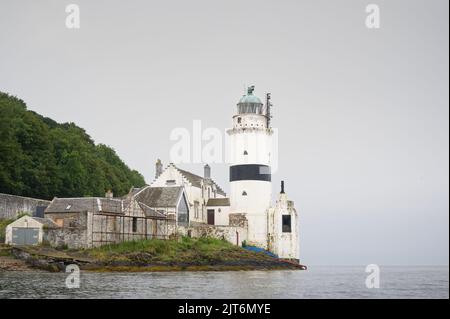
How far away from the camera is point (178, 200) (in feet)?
224

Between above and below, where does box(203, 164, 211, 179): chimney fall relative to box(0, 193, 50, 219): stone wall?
above

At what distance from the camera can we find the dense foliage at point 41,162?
208 ft

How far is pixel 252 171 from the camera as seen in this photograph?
7350cm

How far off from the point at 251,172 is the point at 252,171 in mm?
154

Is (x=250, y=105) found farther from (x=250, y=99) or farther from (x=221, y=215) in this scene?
(x=221, y=215)

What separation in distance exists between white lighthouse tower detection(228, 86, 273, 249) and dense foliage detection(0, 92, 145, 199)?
16395 millimetres

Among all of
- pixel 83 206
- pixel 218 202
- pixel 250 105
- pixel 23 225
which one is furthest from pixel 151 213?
pixel 250 105

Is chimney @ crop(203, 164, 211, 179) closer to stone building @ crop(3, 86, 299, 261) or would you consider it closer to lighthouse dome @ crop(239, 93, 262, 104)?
stone building @ crop(3, 86, 299, 261)

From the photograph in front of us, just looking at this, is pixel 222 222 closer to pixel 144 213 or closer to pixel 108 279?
pixel 144 213

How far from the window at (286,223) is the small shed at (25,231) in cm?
2873

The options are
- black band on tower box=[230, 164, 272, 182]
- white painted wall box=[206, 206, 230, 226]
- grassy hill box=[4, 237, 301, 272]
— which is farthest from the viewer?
white painted wall box=[206, 206, 230, 226]

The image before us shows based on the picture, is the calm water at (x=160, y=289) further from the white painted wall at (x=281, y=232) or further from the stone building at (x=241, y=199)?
the white painted wall at (x=281, y=232)

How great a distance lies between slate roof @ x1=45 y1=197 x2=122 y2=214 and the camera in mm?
56625

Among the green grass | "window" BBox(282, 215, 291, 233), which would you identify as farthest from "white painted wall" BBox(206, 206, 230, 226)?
the green grass
